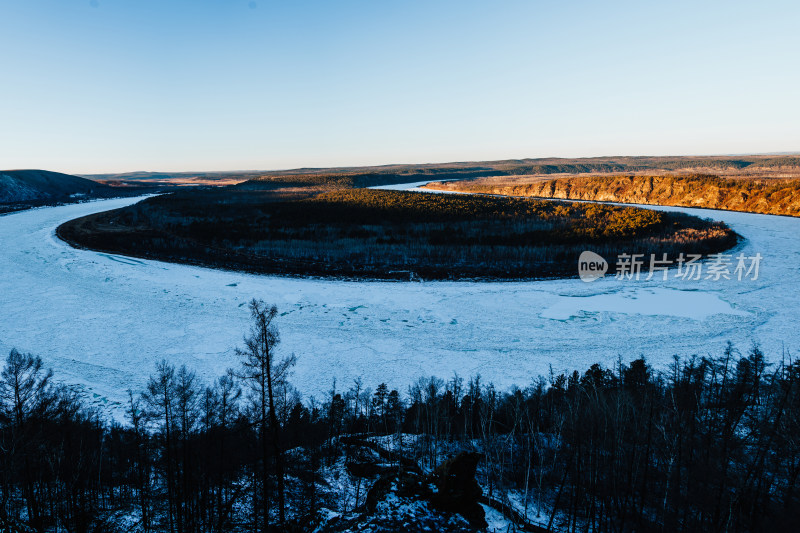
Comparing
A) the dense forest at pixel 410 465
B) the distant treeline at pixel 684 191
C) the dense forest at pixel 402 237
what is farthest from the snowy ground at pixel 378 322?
the distant treeline at pixel 684 191

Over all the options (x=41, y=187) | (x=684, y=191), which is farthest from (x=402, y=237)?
(x=41, y=187)

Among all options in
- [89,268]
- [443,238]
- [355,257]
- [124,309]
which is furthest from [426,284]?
[89,268]

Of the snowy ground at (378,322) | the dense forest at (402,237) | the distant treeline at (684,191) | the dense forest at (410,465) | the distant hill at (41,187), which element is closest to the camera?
the dense forest at (410,465)

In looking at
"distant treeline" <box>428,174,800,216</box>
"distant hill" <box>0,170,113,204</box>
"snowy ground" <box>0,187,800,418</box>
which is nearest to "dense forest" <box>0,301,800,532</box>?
"snowy ground" <box>0,187,800,418</box>

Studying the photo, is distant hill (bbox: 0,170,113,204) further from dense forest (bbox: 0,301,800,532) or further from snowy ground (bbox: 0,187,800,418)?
dense forest (bbox: 0,301,800,532)

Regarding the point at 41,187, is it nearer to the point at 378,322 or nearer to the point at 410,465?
the point at 378,322

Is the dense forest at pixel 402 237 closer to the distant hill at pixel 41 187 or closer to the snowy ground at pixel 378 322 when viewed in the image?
the snowy ground at pixel 378 322

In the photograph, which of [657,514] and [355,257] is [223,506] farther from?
[355,257]

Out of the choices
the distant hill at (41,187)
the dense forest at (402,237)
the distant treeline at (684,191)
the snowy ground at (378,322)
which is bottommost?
the snowy ground at (378,322)
